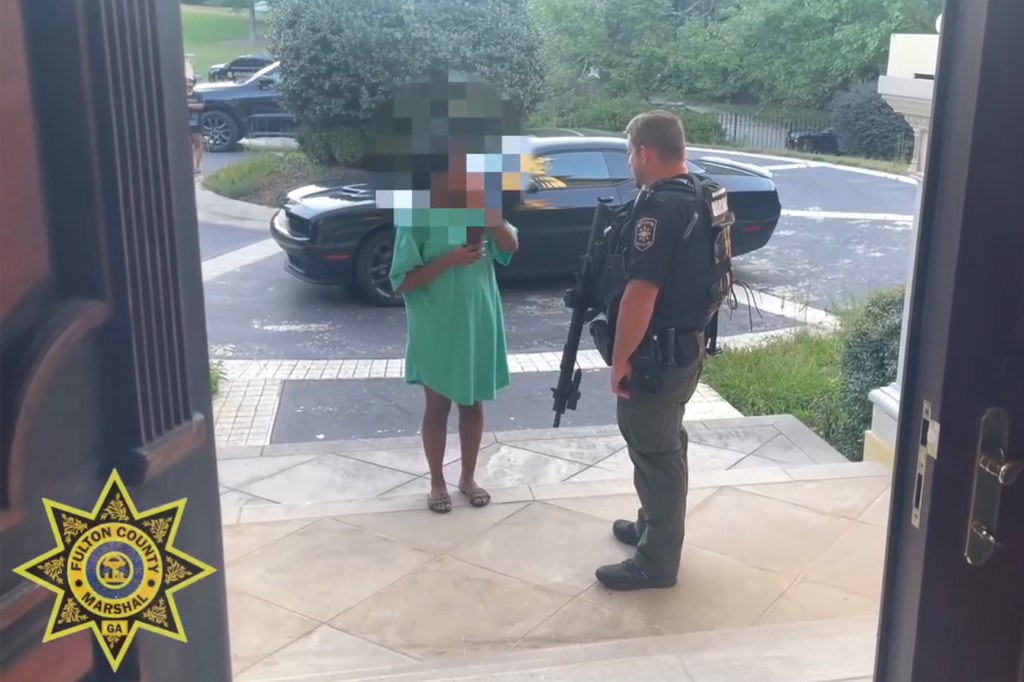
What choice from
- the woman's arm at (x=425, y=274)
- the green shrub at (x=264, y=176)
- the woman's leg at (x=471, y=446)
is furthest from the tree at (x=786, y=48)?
the woman's arm at (x=425, y=274)

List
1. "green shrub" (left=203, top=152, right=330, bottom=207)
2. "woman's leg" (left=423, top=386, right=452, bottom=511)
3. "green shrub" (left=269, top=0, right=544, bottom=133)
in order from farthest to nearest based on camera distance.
Answer: "green shrub" (left=203, top=152, right=330, bottom=207)
"green shrub" (left=269, top=0, right=544, bottom=133)
"woman's leg" (left=423, top=386, right=452, bottom=511)

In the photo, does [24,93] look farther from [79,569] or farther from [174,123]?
[79,569]

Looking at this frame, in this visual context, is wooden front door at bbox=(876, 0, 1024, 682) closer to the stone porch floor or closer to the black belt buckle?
the black belt buckle

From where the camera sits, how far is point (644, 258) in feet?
10.5

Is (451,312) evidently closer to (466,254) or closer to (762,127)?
(466,254)

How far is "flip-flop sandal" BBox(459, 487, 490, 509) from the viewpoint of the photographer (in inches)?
172

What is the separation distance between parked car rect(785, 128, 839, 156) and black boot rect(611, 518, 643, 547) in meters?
20.0

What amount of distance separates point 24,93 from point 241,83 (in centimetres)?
1828

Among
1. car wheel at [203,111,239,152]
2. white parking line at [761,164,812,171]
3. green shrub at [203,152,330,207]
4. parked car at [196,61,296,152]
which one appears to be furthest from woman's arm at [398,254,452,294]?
white parking line at [761,164,812,171]

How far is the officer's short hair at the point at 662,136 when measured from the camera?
10.8 feet

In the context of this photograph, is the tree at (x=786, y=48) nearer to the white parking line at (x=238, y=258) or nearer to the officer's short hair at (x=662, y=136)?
the white parking line at (x=238, y=258)

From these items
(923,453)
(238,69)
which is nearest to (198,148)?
(238,69)

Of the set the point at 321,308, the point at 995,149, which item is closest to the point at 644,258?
the point at 995,149

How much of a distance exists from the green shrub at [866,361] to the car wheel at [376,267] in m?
4.44
